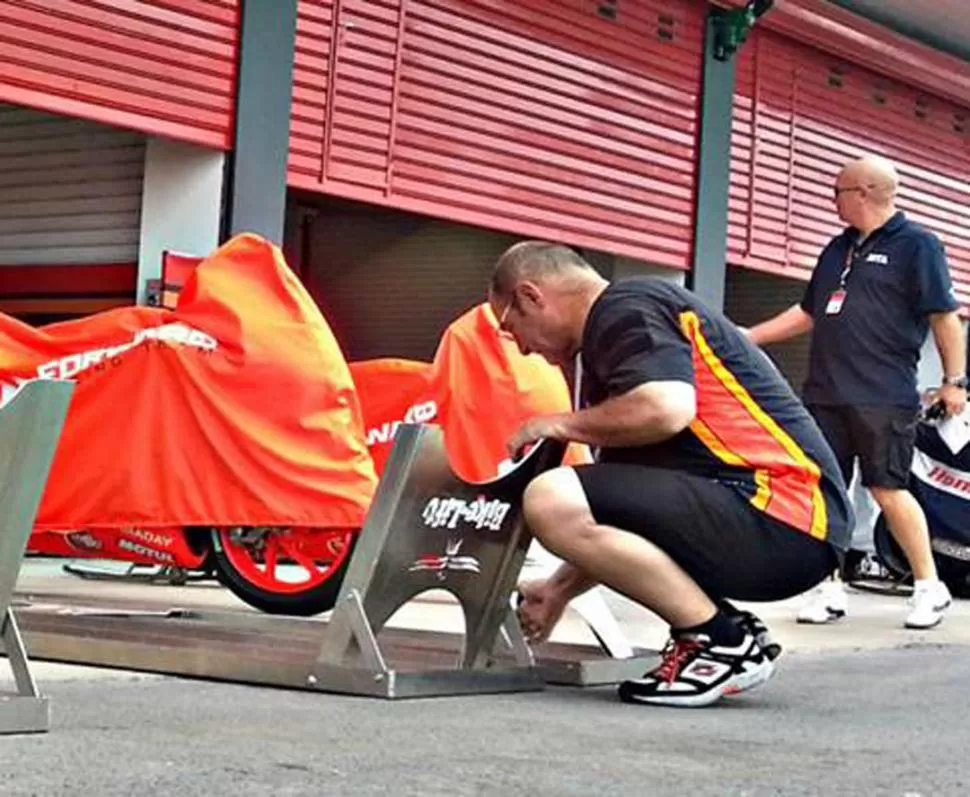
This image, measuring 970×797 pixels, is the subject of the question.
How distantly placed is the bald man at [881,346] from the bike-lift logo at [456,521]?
253cm

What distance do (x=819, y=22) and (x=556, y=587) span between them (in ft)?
28.2

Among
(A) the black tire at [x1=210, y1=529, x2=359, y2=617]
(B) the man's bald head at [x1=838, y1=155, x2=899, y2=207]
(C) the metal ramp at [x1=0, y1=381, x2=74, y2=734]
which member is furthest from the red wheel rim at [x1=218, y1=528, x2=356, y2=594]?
(C) the metal ramp at [x1=0, y1=381, x2=74, y2=734]

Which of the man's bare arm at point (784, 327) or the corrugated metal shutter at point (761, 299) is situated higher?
the corrugated metal shutter at point (761, 299)

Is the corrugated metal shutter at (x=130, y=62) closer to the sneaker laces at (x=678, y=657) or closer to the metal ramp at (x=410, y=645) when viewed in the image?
the metal ramp at (x=410, y=645)

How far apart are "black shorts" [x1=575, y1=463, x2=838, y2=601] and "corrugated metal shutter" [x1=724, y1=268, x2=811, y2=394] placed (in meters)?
10.1

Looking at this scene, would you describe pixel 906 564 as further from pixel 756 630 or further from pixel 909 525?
pixel 756 630

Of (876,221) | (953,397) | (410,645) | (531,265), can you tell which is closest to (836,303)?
(876,221)

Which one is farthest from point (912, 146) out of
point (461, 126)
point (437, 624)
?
point (437, 624)

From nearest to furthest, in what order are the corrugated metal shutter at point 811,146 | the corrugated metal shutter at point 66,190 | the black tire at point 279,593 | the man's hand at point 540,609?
the man's hand at point 540,609 → the black tire at point 279,593 → the corrugated metal shutter at point 66,190 → the corrugated metal shutter at point 811,146

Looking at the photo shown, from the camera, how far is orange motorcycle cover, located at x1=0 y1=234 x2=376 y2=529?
5.89 metres

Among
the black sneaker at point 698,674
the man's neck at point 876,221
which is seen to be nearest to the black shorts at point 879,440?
the man's neck at point 876,221

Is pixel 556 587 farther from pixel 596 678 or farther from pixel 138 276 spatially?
pixel 138 276

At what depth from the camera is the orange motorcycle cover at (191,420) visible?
19.3 feet

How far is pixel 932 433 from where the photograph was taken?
8.98 metres
